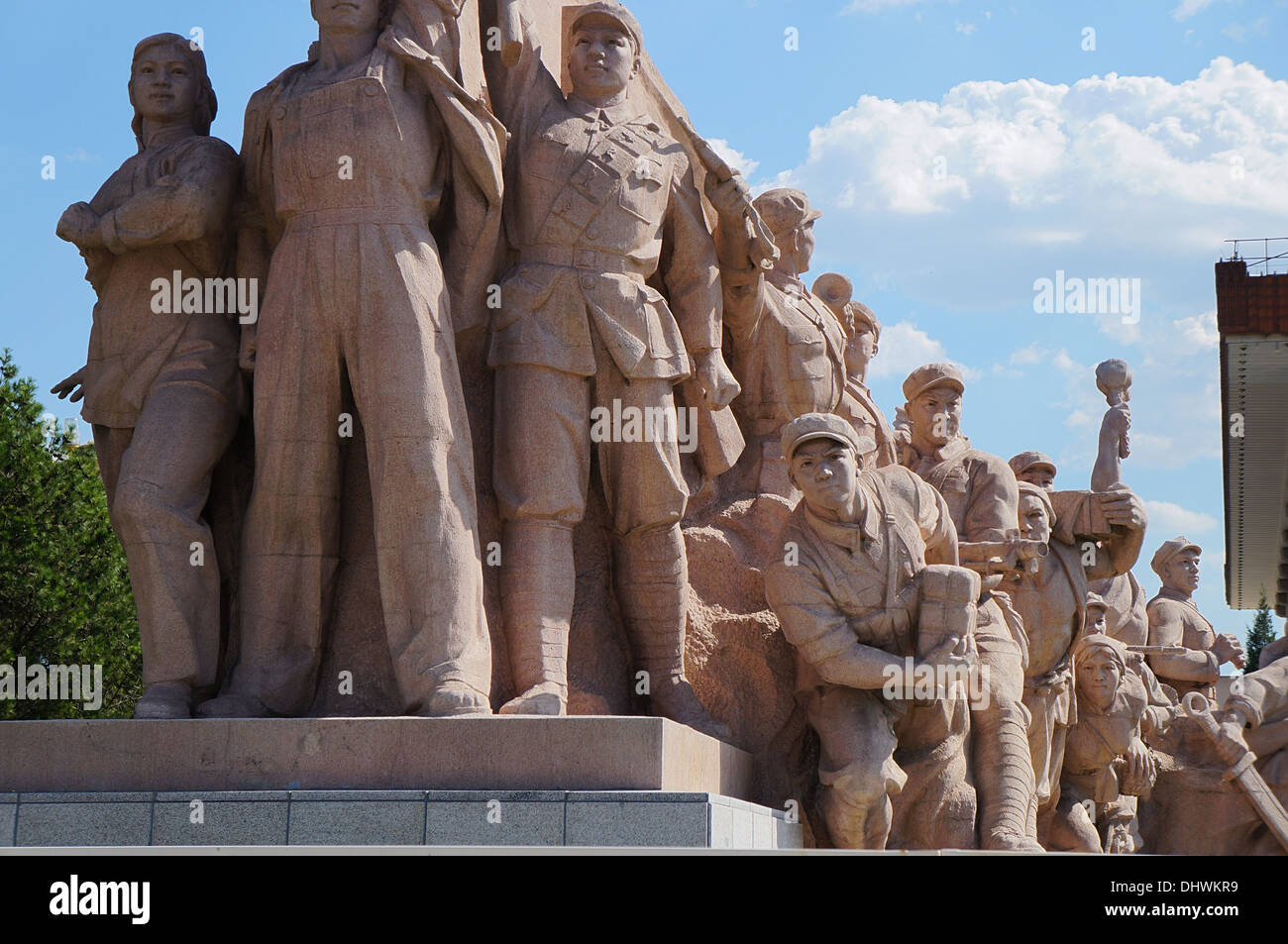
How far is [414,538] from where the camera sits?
7605 millimetres

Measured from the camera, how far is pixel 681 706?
8.30 metres

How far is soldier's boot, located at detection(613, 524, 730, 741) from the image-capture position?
8.38 metres

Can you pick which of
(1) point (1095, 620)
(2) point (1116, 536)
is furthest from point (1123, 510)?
(1) point (1095, 620)

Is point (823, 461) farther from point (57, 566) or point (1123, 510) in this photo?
point (57, 566)

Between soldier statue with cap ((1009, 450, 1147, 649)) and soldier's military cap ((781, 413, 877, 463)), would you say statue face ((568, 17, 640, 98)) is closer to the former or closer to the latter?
soldier's military cap ((781, 413, 877, 463))

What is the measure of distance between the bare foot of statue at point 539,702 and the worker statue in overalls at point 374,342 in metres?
0.18

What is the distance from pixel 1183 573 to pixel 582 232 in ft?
36.1

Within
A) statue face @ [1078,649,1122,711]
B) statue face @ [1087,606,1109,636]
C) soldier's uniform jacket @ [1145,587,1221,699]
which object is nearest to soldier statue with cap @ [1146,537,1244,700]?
soldier's uniform jacket @ [1145,587,1221,699]

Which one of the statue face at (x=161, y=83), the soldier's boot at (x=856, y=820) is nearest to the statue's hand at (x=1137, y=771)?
the soldier's boot at (x=856, y=820)

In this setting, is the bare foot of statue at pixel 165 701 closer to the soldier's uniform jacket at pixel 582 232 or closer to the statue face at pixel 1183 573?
the soldier's uniform jacket at pixel 582 232

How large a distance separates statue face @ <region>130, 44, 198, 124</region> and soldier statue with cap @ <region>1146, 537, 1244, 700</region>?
10544 millimetres
